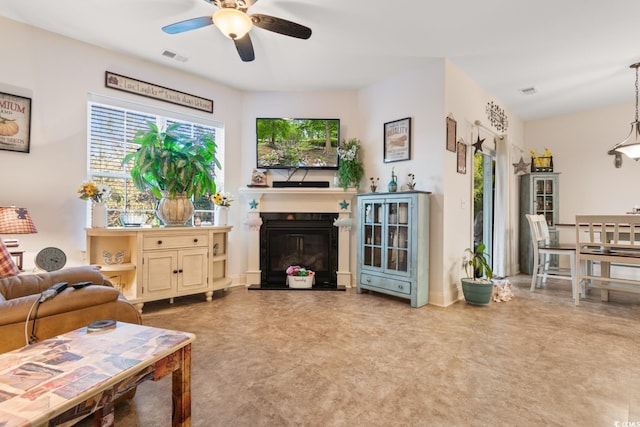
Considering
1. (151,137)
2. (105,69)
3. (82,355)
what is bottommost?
(82,355)

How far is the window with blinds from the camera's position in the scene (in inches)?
129

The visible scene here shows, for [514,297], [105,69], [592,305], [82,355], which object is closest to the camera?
[82,355]

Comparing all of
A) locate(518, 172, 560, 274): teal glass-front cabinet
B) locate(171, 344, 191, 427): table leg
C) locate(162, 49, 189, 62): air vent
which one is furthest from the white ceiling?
locate(171, 344, 191, 427): table leg

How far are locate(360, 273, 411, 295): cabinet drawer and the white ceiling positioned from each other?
247 centimetres

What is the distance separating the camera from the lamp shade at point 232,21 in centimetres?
209

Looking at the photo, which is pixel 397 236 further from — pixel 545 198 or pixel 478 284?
pixel 545 198

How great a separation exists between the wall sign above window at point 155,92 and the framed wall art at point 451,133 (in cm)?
295

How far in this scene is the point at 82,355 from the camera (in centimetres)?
112

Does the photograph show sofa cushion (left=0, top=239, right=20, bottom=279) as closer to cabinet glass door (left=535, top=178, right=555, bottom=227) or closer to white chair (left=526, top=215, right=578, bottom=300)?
white chair (left=526, top=215, right=578, bottom=300)

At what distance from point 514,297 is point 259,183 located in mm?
3523

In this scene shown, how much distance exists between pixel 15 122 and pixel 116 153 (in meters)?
0.82

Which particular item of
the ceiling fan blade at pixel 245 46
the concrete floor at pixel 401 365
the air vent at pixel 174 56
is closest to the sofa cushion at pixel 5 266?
the concrete floor at pixel 401 365

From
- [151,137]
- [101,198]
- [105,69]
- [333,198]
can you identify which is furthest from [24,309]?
[333,198]

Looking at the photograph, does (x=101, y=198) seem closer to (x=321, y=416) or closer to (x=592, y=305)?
(x=321, y=416)
